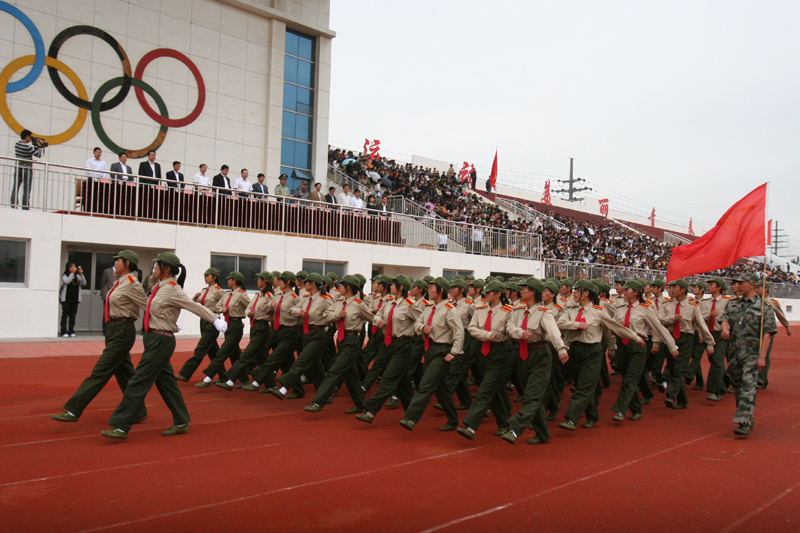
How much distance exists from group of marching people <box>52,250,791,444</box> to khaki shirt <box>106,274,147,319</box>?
0.01 metres

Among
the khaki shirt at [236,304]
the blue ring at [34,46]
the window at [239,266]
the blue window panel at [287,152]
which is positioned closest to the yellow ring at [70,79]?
the blue ring at [34,46]

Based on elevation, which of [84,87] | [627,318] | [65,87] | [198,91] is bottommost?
[627,318]

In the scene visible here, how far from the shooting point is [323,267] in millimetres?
19531

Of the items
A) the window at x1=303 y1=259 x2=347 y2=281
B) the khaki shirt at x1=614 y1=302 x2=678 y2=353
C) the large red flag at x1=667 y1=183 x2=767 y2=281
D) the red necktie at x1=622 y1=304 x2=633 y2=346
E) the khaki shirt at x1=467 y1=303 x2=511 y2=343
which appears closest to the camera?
the khaki shirt at x1=467 y1=303 x2=511 y2=343

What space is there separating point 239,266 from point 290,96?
10108 mm

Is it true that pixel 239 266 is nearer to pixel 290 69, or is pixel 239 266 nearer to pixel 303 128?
pixel 303 128

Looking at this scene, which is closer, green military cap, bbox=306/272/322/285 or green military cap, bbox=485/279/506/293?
green military cap, bbox=485/279/506/293

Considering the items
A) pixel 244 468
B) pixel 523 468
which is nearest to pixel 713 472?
pixel 523 468

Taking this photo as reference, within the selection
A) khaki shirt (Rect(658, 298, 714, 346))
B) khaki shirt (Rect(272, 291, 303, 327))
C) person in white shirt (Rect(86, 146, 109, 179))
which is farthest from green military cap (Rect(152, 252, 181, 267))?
person in white shirt (Rect(86, 146, 109, 179))

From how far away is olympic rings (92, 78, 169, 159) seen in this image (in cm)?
1984

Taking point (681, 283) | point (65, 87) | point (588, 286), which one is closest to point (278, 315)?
point (588, 286)

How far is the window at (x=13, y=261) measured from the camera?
46.4 feet

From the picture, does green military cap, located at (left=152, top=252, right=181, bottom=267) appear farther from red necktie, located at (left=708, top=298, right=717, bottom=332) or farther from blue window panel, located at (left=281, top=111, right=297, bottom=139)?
blue window panel, located at (left=281, top=111, right=297, bottom=139)

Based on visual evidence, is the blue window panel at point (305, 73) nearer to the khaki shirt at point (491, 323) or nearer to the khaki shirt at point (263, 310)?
the khaki shirt at point (263, 310)
